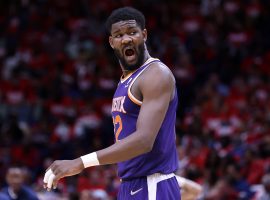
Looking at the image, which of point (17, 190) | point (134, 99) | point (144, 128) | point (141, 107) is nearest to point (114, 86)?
point (17, 190)

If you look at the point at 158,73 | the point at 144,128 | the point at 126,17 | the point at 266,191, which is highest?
the point at 126,17

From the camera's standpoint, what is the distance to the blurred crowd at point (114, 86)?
1041 cm

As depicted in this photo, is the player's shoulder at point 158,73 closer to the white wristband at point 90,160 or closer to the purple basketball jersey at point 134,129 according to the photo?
the purple basketball jersey at point 134,129

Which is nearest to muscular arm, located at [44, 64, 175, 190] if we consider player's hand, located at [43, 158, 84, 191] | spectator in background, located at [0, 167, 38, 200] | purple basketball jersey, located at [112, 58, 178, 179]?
player's hand, located at [43, 158, 84, 191]

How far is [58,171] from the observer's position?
3.77 metres

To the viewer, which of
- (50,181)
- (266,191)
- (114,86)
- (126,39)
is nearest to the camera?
(50,181)

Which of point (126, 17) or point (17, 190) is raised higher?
point (126, 17)

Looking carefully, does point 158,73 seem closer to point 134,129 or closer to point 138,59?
point 138,59

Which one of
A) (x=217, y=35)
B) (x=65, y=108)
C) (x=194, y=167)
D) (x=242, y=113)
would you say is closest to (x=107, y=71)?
(x=65, y=108)

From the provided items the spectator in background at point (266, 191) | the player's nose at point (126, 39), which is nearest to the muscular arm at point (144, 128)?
the player's nose at point (126, 39)

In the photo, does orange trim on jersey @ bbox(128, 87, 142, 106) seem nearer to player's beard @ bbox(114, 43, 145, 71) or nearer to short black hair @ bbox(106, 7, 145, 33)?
player's beard @ bbox(114, 43, 145, 71)

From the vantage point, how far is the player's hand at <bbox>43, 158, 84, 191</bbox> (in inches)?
147

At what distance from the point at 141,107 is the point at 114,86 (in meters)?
10.3

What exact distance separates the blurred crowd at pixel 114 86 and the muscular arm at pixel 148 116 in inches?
204
